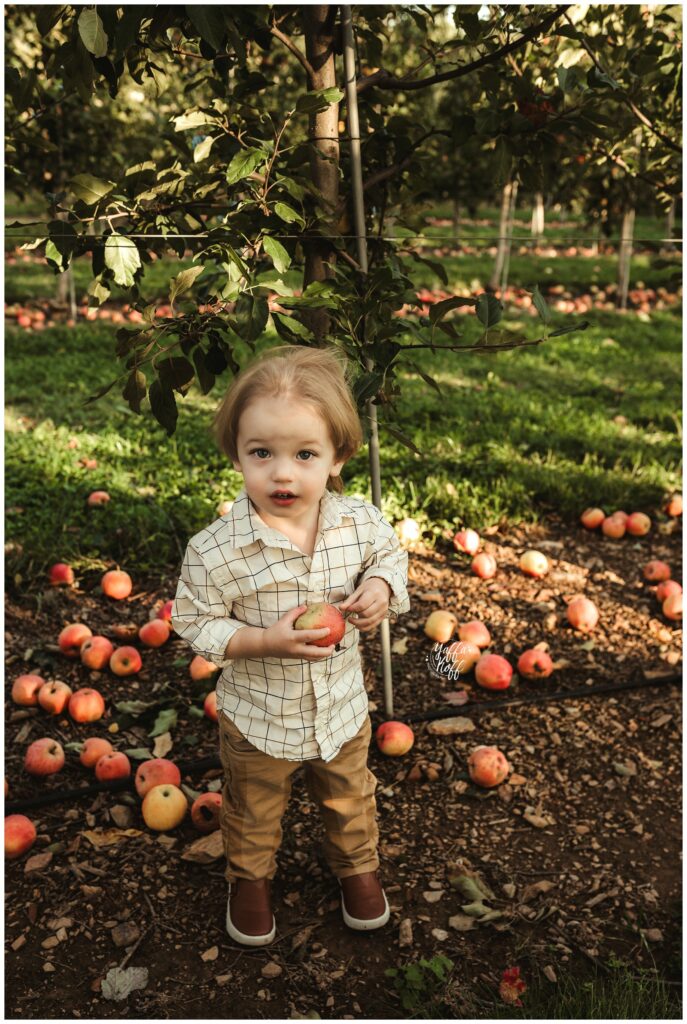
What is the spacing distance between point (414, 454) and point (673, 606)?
5.85 ft

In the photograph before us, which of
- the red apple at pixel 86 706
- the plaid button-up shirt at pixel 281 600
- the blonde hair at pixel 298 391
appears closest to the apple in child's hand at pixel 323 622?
the plaid button-up shirt at pixel 281 600

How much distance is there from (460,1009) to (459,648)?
1186 mm

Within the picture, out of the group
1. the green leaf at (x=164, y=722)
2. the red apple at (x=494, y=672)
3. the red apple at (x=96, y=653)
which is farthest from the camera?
the red apple at (x=96, y=653)

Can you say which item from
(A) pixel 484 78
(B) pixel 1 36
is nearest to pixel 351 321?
(A) pixel 484 78

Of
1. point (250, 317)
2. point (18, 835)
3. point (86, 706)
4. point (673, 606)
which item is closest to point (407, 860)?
point (18, 835)

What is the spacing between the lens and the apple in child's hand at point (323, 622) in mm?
1549

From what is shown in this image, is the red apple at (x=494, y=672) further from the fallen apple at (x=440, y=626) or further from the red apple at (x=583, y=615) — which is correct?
the red apple at (x=583, y=615)

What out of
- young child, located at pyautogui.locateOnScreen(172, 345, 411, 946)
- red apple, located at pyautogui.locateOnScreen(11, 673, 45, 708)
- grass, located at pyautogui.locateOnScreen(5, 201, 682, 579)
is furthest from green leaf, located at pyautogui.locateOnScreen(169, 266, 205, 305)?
red apple, located at pyautogui.locateOnScreen(11, 673, 45, 708)

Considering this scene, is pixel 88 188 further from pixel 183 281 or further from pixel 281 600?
pixel 281 600

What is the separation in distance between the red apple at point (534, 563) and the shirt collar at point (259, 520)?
72.4 inches

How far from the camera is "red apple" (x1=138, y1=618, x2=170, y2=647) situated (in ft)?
9.92

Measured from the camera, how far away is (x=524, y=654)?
9.33 feet

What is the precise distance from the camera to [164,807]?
7.38 ft

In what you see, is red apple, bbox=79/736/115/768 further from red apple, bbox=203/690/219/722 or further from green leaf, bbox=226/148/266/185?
green leaf, bbox=226/148/266/185
